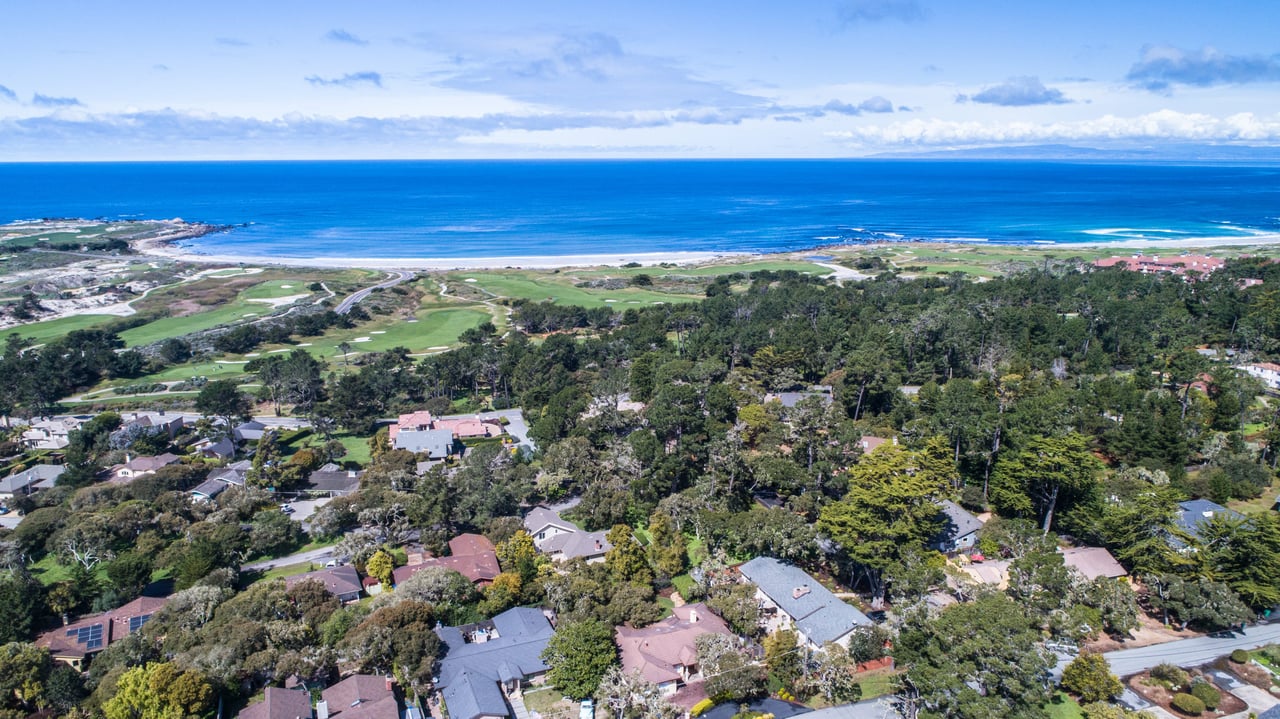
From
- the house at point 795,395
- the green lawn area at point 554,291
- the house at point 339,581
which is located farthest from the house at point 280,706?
the green lawn area at point 554,291

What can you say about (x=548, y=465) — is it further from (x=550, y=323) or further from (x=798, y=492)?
(x=550, y=323)

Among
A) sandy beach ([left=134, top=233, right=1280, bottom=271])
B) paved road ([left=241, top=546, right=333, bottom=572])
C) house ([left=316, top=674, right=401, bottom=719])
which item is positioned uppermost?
sandy beach ([left=134, top=233, right=1280, bottom=271])

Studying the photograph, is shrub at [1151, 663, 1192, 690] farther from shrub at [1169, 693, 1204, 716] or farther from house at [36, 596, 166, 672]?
house at [36, 596, 166, 672]

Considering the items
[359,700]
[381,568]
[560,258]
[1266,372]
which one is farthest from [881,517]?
[560,258]

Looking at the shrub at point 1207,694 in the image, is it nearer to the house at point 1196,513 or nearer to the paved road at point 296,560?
the house at point 1196,513

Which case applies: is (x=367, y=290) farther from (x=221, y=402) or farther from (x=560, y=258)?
(x=221, y=402)

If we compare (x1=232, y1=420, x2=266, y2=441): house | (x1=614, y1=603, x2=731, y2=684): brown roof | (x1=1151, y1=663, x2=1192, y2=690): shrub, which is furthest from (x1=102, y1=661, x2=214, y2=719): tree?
(x1=1151, y1=663, x2=1192, y2=690): shrub
